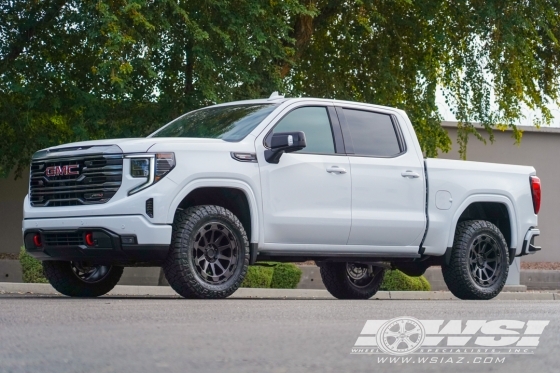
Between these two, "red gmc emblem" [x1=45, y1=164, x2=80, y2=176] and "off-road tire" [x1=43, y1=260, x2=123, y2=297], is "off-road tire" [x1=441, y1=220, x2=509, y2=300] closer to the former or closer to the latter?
"off-road tire" [x1=43, y1=260, x2=123, y2=297]

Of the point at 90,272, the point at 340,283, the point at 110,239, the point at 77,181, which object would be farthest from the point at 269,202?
the point at 340,283

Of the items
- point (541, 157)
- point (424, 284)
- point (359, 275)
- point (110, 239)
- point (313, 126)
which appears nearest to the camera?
point (110, 239)

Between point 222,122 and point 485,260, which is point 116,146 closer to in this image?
point 222,122

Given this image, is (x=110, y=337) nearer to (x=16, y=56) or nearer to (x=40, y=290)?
(x=40, y=290)

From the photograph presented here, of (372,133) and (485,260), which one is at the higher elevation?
(372,133)

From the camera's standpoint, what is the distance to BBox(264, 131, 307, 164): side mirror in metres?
9.66

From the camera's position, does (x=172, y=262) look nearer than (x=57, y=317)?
No

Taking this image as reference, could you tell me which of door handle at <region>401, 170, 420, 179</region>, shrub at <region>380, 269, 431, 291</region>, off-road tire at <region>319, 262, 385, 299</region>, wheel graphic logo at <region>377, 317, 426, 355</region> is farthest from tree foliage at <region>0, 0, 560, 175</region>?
wheel graphic logo at <region>377, 317, 426, 355</region>

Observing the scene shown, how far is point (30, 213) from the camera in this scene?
991 centimetres

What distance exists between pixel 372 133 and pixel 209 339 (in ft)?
19.5

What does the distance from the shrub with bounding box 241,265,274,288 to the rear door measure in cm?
546

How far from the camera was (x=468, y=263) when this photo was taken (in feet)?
37.7

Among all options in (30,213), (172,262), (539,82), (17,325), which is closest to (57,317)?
(17,325)

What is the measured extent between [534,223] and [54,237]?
5.66 m
